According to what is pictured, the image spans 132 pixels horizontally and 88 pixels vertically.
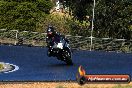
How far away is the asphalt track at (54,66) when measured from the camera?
18.2m

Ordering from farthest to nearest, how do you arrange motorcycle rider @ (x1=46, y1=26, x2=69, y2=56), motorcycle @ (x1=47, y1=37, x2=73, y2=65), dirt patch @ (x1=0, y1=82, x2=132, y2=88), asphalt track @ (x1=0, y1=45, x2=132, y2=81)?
motorcycle @ (x1=47, y1=37, x2=73, y2=65)
motorcycle rider @ (x1=46, y1=26, x2=69, y2=56)
asphalt track @ (x1=0, y1=45, x2=132, y2=81)
dirt patch @ (x1=0, y1=82, x2=132, y2=88)

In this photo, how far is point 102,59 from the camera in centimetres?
2527

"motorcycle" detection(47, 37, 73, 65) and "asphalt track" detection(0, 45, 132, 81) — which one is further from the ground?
"motorcycle" detection(47, 37, 73, 65)

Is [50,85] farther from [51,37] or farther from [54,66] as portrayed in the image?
[51,37]

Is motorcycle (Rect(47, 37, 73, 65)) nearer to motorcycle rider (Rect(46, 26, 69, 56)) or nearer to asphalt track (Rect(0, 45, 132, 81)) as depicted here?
motorcycle rider (Rect(46, 26, 69, 56))

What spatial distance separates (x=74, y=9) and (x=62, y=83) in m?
29.8

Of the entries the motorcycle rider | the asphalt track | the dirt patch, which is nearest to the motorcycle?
the motorcycle rider

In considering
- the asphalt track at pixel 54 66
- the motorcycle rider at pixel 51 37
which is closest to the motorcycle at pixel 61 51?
the motorcycle rider at pixel 51 37

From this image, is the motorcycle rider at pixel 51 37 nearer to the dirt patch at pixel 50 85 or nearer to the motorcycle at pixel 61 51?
the motorcycle at pixel 61 51

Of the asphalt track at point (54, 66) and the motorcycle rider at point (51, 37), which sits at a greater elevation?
the motorcycle rider at point (51, 37)

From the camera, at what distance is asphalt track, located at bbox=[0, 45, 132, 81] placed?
18.2 meters

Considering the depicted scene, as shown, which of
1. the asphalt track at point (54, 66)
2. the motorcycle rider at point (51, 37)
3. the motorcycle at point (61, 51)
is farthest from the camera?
the motorcycle at point (61, 51)

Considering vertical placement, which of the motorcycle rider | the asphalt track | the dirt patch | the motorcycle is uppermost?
the motorcycle rider

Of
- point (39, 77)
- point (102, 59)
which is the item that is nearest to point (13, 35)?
point (102, 59)
